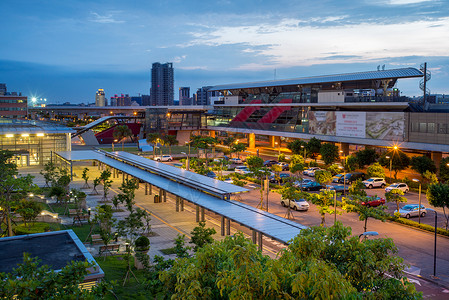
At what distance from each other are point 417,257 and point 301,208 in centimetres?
1217

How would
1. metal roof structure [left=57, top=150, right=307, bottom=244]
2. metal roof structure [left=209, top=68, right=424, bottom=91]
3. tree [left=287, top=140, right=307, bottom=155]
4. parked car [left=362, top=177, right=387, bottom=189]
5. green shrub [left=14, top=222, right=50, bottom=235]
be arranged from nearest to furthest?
metal roof structure [left=57, top=150, right=307, bottom=244], green shrub [left=14, top=222, right=50, bottom=235], parked car [left=362, top=177, right=387, bottom=189], metal roof structure [left=209, top=68, right=424, bottom=91], tree [left=287, top=140, right=307, bottom=155]

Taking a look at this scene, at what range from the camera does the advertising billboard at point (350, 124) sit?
61.5 meters

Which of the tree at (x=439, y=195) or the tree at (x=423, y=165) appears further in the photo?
the tree at (x=423, y=165)

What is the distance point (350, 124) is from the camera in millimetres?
63625

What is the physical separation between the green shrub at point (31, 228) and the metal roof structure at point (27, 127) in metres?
32.5

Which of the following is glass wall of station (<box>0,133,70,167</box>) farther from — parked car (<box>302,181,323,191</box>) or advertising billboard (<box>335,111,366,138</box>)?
advertising billboard (<box>335,111,366,138</box>)

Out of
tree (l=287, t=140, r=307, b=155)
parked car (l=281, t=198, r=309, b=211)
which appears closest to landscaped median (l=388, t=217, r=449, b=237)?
parked car (l=281, t=198, r=309, b=211)

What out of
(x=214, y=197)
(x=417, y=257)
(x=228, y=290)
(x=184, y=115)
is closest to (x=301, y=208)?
(x=214, y=197)

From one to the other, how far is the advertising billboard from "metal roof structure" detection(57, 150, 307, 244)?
31.6 meters

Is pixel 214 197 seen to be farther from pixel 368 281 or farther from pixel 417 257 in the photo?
pixel 368 281

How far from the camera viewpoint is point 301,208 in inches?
1403

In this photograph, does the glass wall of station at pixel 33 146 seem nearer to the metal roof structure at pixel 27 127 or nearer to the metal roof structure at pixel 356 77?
the metal roof structure at pixel 27 127

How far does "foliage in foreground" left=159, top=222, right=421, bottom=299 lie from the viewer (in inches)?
336

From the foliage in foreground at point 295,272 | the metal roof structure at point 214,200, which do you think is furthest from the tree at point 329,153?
the foliage in foreground at point 295,272
